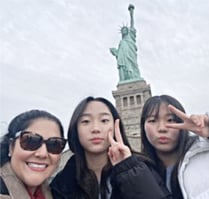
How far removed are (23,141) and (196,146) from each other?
1218mm

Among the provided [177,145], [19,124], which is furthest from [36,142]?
[177,145]

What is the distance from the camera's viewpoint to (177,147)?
2.47 meters

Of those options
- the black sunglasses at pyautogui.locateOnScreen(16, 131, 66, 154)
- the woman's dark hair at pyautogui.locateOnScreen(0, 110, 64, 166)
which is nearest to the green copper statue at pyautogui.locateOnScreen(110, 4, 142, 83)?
the woman's dark hair at pyautogui.locateOnScreen(0, 110, 64, 166)

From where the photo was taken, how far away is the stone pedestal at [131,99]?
20031 millimetres

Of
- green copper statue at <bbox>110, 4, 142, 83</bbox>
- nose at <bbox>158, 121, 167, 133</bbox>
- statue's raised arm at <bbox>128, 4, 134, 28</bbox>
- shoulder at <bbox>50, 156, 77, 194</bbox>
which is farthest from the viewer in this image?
statue's raised arm at <bbox>128, 4, 134, 28</bbox>

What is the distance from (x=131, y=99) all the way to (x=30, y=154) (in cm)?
1883

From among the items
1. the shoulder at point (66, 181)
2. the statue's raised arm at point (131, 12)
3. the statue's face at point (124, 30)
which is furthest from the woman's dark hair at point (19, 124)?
the statue's raised arm at point (131, 12)

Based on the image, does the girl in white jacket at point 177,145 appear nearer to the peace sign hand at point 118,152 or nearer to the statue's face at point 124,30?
the peace sign hand at point 118,152

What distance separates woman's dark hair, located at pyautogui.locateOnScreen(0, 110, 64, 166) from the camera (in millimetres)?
2025

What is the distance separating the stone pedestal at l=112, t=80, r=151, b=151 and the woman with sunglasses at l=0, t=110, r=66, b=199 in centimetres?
1754

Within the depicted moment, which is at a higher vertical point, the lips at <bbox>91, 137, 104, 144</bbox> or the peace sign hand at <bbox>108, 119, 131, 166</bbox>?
the lips at <bbox>91, 137, 104, 144</bbox>

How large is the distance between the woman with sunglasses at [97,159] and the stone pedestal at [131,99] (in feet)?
56.3

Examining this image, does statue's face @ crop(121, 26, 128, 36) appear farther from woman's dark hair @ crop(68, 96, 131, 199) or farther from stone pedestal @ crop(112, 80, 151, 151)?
woman's dark hair @ crop(68, 96, 131, 199)

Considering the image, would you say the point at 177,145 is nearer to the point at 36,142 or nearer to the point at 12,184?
the point at 36,142
